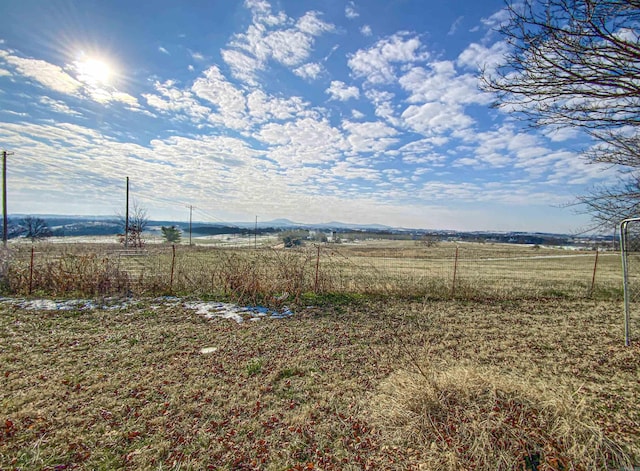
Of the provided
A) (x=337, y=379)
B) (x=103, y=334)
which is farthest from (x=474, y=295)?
(x=103, y=334)

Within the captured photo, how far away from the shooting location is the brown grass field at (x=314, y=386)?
2.52 meters

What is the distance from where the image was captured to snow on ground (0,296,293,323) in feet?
22.6

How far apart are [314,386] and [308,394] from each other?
21 centimetres

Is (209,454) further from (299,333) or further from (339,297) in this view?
(339,297)

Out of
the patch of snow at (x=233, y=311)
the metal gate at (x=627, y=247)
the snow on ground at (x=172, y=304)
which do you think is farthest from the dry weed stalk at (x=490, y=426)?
the snow on ground at (x=172, y=304)

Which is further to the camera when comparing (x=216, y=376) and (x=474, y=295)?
(x=474, y=295)

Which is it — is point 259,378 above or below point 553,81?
below

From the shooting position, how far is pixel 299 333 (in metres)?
5.89

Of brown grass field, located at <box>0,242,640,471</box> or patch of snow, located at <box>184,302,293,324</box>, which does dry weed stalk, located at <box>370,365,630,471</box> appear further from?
patch of snow, located at <box>184,302,293,324</box>

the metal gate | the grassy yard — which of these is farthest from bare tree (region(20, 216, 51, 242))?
the metal gate

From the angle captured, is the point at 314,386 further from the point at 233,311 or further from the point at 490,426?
the point at 233,311

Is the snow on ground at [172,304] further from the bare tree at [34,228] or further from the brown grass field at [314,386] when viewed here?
the bare tree at [34,228]

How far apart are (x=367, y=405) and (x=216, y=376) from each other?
2101 mm

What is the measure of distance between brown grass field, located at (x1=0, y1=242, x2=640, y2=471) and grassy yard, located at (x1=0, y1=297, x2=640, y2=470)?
0.8 inches
